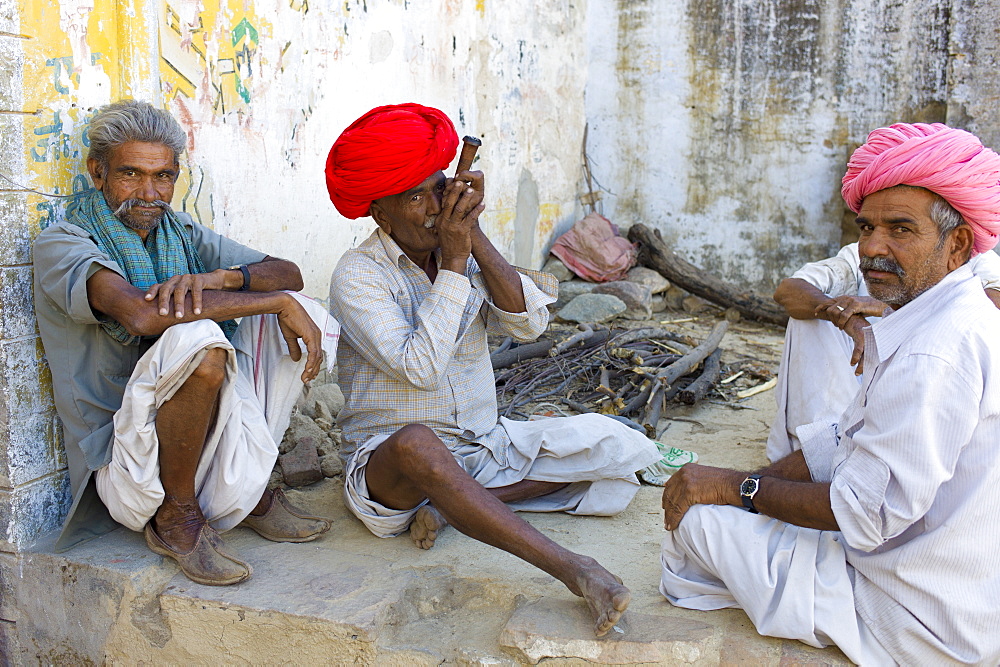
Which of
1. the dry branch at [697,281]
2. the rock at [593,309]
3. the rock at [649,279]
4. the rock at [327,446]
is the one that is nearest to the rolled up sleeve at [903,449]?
the rock at [327,446]

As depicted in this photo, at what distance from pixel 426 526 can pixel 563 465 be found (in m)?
0.56

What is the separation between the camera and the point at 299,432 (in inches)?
155

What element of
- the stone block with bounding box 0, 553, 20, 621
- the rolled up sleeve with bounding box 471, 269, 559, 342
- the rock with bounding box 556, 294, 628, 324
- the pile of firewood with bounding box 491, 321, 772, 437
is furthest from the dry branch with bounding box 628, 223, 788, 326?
the stone block with bounding box 0, 553, 20, 621

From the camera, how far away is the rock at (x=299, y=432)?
386cm

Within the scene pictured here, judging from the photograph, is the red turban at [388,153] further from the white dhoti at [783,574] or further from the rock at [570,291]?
the rock at [570,291]

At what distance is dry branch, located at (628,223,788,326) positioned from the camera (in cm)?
754

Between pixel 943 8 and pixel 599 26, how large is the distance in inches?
122

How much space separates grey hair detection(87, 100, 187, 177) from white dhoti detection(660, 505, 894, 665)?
197cm

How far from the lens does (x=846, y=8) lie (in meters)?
8.02

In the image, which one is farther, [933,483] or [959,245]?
[959,245]

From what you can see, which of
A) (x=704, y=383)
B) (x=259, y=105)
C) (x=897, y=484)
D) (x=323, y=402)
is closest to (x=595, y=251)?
(x=704, y=383)

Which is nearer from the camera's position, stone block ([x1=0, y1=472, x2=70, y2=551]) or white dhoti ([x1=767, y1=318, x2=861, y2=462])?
stone block ([x1=0, y1=472, x2=70, y2=551])

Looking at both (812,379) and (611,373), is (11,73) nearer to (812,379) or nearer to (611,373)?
(812,379)

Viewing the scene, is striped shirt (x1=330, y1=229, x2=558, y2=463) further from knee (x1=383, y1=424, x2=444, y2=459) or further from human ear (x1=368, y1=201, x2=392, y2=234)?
knee (x1=383, y1=424, x2=444, y2=459)
